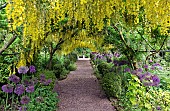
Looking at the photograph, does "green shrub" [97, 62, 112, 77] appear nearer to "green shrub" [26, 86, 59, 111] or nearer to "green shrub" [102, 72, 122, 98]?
"green shrub" [102, 72, 122, 98]

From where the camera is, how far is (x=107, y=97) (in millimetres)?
7875

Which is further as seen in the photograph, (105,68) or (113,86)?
(105,68)

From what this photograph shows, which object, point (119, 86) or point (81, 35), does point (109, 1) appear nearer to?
point (119, 86)

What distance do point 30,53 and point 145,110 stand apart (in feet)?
9.69

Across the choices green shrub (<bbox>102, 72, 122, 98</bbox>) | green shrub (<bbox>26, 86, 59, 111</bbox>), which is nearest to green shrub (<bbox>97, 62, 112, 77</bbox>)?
green shrub (<bbox>102, 72, 122, 98</bbox>)

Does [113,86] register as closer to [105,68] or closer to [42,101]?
[42,101]

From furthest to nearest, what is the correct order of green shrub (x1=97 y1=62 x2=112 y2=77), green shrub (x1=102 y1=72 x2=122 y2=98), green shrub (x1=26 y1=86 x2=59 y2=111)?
green shrub (x1=97 y1=62 x2=112 y2=77) → green shrub (x1=102 y1=72 x2=122 y2=98) → green shrub (x1=26 y1=86 x2=59 y2=111)

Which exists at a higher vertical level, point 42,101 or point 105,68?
point 105,68

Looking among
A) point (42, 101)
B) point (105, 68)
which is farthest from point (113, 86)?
point (105, 68)

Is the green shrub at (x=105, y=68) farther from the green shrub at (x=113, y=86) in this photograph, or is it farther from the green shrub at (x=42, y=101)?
the green shrub at (x=42, y=101)

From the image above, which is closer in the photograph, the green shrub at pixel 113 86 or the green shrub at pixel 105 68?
the green shrub at pixel 113 86

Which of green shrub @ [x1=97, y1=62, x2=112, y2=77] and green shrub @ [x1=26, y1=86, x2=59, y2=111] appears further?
green shrub @ [x1=97, y1=62, x2=112, y2=77]

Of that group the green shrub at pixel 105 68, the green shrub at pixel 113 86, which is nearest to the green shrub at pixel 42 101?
the green shrub at pixel 113 86

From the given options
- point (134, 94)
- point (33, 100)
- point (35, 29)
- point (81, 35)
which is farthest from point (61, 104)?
point (35, 29)
